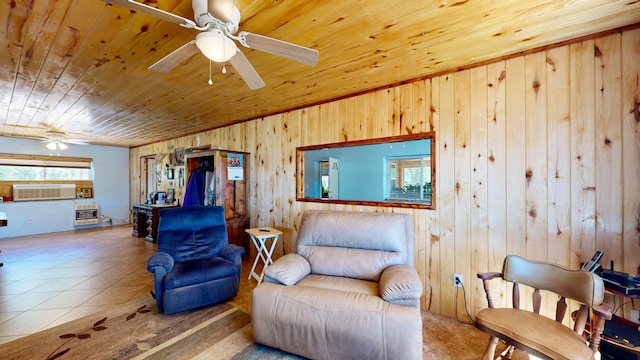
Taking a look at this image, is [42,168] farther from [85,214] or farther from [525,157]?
[525,157]

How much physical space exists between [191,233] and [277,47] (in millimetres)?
2324

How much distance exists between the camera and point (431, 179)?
2.46m

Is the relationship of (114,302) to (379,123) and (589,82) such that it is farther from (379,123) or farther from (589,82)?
(589,82)

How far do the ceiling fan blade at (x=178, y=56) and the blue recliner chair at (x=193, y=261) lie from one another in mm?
1724

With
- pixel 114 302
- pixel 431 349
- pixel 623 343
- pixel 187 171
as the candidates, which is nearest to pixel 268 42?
pixel 431 349

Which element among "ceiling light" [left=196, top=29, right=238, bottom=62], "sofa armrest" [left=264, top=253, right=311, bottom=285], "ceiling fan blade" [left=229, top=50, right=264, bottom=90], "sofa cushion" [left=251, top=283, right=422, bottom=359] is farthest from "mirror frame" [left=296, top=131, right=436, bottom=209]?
"ceiling light" [left=196, top=29, right=238, bottom=62]

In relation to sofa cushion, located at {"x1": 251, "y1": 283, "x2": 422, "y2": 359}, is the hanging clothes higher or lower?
higher

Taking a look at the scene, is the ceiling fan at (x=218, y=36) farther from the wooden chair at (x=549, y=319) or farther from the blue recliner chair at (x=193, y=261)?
the wooden chair at (x=549, y=319)

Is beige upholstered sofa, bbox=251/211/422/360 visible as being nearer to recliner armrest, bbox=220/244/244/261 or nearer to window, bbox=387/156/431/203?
window, bbox=387/156/431/203

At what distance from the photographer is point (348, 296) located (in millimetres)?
1704

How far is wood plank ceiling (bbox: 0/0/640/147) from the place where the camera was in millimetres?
1461

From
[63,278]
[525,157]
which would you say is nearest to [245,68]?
[525,157]

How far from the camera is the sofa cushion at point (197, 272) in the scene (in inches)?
87.8

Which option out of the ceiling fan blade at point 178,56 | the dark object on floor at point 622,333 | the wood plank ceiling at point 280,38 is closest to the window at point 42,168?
the wood plank ceiling at point 280,38
